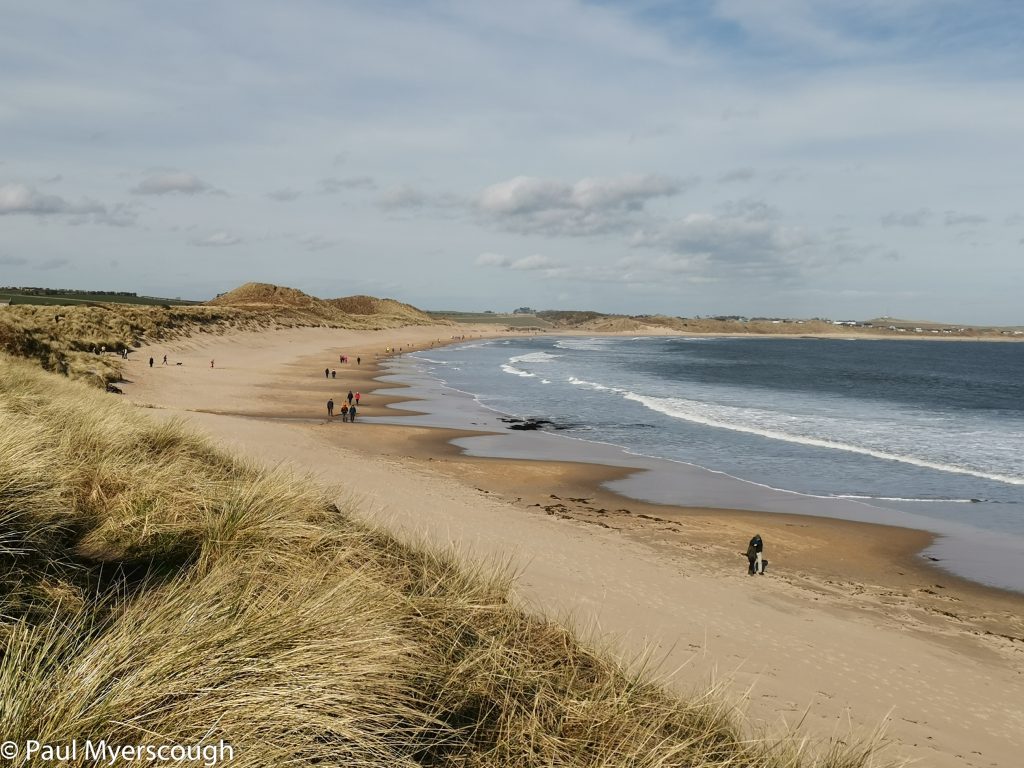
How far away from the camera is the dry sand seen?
763 centimetres

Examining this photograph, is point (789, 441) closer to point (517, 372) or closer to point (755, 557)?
point (755, 557)

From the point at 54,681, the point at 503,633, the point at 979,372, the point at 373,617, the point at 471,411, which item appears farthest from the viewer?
the point at 979,372

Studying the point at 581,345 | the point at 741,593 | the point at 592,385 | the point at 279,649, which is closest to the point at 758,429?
the point at 592,385

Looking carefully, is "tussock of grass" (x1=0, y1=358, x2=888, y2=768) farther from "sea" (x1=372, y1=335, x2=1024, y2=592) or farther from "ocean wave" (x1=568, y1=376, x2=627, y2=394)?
"ocean wave" (x1=568, y1=376, x2=627, y2=394)

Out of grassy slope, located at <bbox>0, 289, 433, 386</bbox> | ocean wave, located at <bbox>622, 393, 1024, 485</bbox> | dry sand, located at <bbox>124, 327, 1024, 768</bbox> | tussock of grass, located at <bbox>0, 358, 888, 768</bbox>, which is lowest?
dry sand, located at <bbox>124, 327, 1024, 768</bbox>

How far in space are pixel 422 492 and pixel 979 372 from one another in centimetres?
8565

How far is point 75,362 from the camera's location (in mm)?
29750

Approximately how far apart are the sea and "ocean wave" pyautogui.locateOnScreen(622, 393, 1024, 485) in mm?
95

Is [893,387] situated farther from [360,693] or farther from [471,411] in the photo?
[360,693]

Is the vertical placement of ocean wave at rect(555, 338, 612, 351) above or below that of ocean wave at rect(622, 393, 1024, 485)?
above

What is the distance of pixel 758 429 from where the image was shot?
3130cm

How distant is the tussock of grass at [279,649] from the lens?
2.87 metres

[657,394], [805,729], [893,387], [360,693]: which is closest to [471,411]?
[657,394]

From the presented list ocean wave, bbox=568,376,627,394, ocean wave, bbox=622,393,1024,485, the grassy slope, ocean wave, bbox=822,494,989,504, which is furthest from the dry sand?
ocean wave, bbox=568,376,627,394
